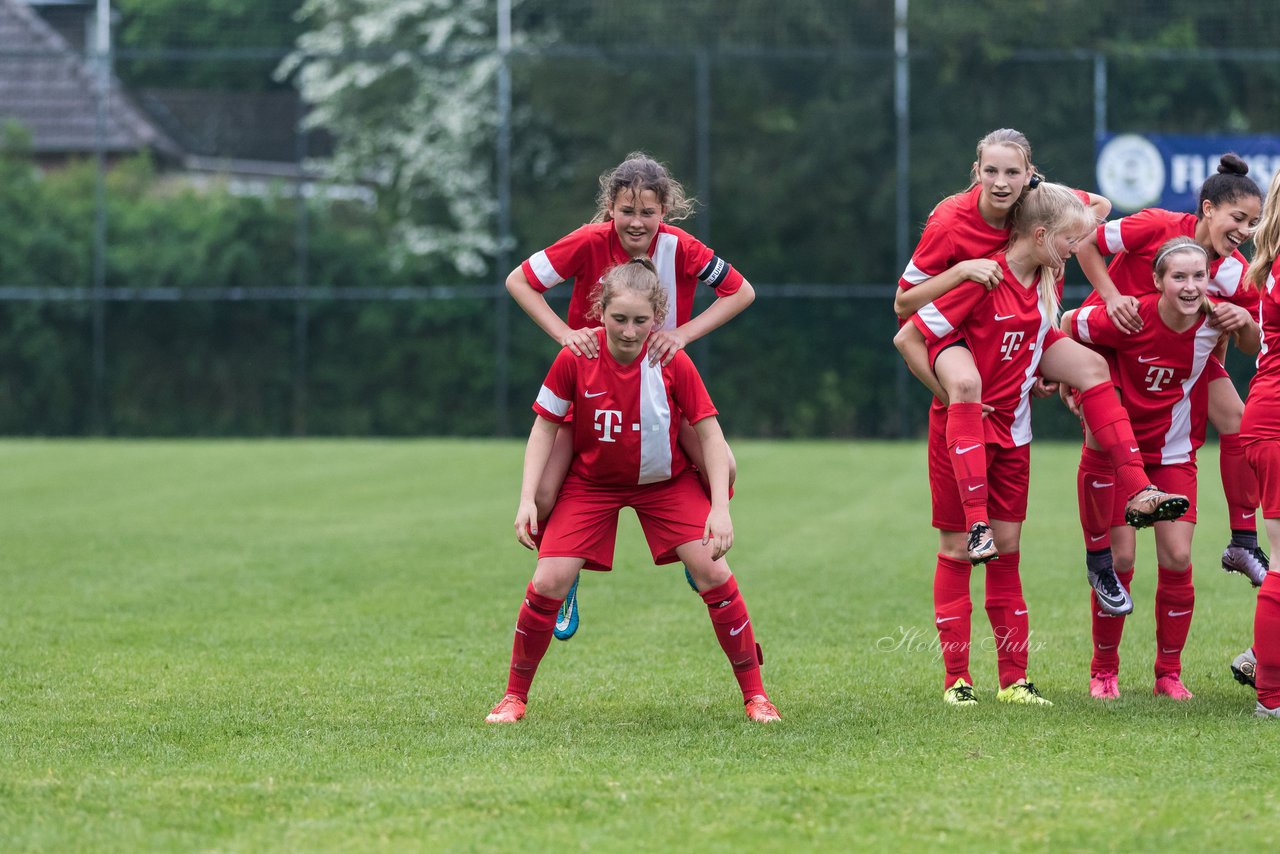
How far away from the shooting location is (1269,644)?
16.7 ft

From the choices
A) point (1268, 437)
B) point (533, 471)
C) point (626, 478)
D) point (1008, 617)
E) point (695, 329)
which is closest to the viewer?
point (1268, 437)

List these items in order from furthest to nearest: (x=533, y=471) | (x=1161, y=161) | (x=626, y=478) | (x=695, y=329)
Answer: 1. (x=1161, y=161)
2. (x=695, y=329)
3. (x=626, y=478)
4. (x=533, y=471)

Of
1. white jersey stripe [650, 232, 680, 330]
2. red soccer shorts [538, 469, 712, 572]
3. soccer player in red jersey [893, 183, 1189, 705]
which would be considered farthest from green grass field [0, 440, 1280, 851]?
white jersey stripe [650, 232, 680, 330]

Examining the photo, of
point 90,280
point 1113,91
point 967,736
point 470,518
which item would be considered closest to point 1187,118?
point 1113,91

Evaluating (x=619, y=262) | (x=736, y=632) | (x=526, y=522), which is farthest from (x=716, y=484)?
(x=619, y=262)

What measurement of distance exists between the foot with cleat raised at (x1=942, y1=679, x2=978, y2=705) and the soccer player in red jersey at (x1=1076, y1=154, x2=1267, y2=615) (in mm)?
551

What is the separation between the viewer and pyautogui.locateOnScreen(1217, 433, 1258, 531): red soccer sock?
230 inches

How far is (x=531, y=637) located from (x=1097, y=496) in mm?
2036

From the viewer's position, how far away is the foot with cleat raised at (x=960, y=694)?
5.43m

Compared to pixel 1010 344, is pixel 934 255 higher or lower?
higher

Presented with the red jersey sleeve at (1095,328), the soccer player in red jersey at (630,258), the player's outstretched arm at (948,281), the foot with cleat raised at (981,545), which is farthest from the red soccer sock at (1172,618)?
the soccer player in red jersey at (630,258)

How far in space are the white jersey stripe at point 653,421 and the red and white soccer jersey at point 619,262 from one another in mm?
466

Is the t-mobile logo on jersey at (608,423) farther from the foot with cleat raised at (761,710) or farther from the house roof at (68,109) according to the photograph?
the house roof at (68,109)

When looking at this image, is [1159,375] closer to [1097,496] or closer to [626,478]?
[1097,496]
